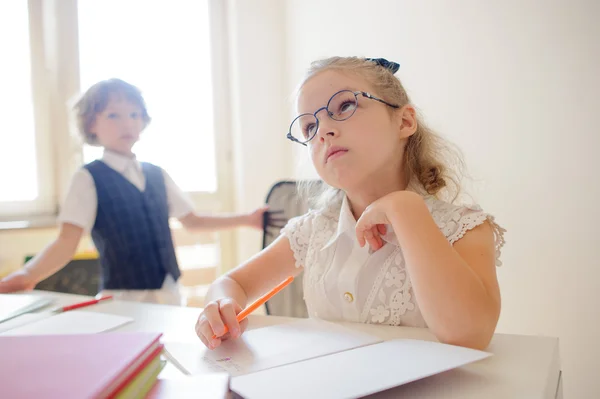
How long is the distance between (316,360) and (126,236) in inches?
44.8

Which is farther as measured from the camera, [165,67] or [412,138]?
[165,67]

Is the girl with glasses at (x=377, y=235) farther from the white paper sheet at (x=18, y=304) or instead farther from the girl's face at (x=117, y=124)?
the girl's face at (x=117, y=124)

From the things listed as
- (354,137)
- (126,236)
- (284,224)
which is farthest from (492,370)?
(126,236)

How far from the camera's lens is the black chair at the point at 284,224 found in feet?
4.47

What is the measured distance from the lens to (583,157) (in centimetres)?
116

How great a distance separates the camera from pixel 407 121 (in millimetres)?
873

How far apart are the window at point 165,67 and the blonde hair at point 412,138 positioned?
5.25 ft

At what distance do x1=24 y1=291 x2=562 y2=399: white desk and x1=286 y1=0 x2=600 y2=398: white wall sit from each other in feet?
2.38

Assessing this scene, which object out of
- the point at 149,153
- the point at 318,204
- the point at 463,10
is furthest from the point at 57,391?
the point at 149,153

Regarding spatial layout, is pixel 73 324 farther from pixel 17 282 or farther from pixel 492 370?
pixel 492 370

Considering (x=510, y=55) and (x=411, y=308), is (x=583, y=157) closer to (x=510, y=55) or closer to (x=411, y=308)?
(x=510, y=55)

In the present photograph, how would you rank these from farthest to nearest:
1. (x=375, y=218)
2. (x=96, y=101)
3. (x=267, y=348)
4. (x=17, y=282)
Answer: (x=96, y=101) < (x=17, y=282) < (x=375, y=218) < (x=267, y=348)

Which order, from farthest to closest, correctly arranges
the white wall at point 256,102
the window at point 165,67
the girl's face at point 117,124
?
the white wall at point 256,102 < the window at point 165,67 < the girl's face at point 117,124

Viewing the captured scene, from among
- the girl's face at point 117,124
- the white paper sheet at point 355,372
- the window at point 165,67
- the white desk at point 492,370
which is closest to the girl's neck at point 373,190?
the white desk at point 492,370
